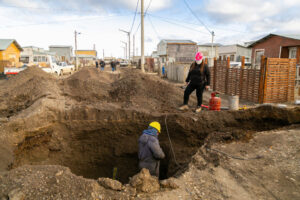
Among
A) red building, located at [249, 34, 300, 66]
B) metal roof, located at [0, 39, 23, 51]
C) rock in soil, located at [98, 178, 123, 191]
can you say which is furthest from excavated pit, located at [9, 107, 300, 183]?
metal roof, located at [0, 39, 23, 51]

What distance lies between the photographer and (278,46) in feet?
56.0

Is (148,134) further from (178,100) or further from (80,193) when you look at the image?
(178,100)

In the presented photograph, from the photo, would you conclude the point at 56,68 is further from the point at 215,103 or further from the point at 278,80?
the point at 278,80

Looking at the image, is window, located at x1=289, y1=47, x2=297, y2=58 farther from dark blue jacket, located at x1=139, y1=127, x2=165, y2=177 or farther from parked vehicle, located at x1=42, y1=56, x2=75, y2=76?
parked vehicle, located at x1=42, y1=56, x2=75, y2=76

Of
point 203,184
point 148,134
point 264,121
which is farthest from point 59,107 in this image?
point 264,121

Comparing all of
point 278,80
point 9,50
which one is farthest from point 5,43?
point 278,80

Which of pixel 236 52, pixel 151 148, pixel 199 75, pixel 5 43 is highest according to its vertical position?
pixel 5 43

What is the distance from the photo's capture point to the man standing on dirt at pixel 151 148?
4109 mm

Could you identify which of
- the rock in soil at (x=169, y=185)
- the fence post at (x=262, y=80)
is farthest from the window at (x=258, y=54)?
the rock in soil at (x=169, y=185)

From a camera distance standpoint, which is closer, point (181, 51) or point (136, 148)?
point (136, 148)

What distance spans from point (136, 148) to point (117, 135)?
731mm

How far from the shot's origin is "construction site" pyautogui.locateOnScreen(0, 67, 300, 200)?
2891 mm

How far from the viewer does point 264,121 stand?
240 inches

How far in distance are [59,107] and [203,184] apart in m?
5.23
